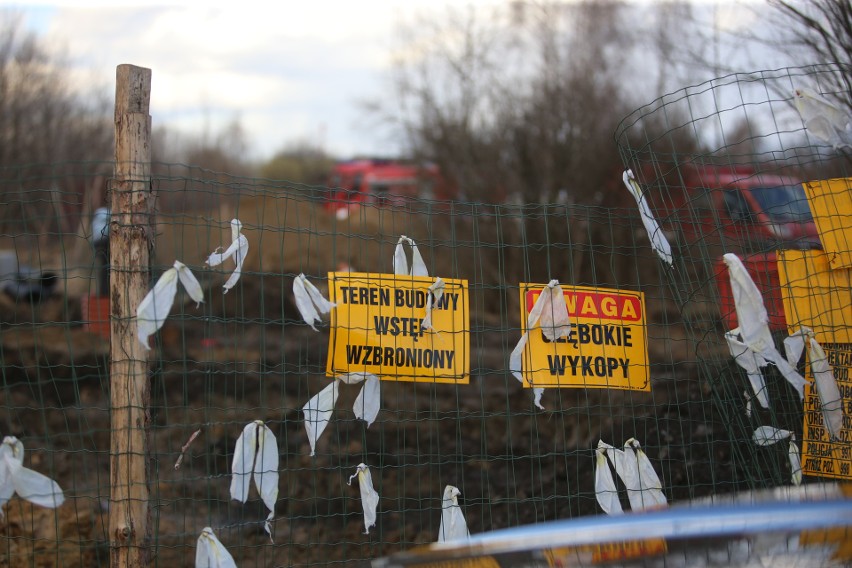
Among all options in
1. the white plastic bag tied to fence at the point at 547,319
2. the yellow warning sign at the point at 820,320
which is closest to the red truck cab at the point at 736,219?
the yellow warning sign at the point at 820,320

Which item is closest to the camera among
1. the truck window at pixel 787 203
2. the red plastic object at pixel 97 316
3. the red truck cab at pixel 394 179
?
the red plastic object at pixel 97 316

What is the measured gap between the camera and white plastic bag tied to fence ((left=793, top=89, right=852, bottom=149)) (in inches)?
167

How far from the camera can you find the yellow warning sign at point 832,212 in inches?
164

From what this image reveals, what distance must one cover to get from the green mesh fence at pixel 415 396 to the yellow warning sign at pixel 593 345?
0.04 feet

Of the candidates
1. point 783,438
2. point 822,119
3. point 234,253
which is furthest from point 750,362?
point 234,253

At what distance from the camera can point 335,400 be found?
382 cm

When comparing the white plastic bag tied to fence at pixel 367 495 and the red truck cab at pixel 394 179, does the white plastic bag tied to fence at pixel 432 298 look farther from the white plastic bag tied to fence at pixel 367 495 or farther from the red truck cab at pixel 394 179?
the red truck cab at pixel 394 179

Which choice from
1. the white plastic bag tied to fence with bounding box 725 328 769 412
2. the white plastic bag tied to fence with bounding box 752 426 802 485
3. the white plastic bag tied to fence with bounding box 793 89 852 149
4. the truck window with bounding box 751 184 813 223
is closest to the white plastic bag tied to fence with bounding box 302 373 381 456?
the white plastic bag tied to fence with bounding box 725 328 769 412

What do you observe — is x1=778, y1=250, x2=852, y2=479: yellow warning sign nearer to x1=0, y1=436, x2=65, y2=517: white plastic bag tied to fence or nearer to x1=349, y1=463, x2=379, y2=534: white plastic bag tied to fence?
x1=349, y1=463, x2=379, y2=534: white plastic bag tied to fence

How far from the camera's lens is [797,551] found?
1.93m

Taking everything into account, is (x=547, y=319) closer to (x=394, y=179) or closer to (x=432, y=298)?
(x=432, y=298)

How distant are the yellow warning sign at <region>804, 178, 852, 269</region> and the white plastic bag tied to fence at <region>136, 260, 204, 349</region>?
299 centimetres

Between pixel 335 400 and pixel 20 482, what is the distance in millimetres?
1342

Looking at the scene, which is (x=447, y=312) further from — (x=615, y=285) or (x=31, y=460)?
(x=31, y=460)
